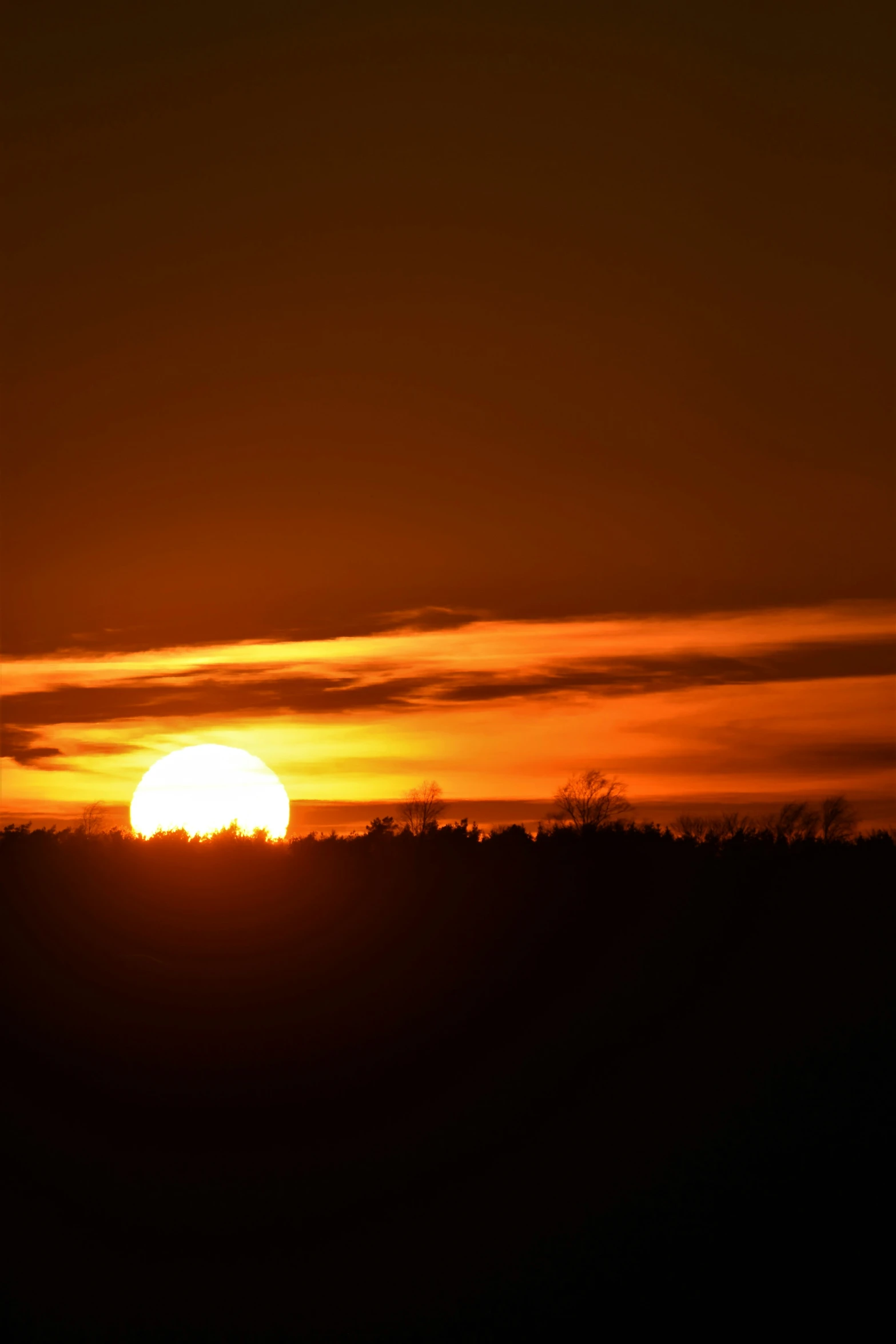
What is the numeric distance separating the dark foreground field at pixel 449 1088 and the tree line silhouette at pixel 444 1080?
5 centimetres

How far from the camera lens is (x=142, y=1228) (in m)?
16.3

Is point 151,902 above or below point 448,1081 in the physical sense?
above

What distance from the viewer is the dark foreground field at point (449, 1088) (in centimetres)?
1434

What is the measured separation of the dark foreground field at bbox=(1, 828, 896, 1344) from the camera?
14.3 m

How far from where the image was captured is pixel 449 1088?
19.2 meters

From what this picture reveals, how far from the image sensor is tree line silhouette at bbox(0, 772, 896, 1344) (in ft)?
47.5

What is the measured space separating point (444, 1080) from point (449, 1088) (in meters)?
0.29

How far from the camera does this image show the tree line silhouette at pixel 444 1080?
1449 centimetres

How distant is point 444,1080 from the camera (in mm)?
19484

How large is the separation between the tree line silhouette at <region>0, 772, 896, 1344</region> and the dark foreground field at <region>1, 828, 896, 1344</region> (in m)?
0.05

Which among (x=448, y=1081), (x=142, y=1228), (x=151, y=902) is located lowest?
(x=142, y=1228)

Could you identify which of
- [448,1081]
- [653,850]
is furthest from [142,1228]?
[653,850]

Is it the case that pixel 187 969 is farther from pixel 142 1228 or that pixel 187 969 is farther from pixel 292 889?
pixel 142 1228

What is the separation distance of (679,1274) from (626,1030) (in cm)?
582
